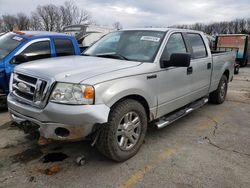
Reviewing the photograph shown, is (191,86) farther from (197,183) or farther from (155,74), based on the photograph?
(197,183)

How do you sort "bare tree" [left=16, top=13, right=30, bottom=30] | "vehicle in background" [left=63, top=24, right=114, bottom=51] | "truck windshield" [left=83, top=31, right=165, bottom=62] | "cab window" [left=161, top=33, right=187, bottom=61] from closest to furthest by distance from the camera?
"truck windshield" [left=83, top=31, right=165, bottom=62]
"cab window" [left=161, top=33, right=187, bottom=61]
"vehicle in background" [left=63, top=24, right=114, bottom=51]
"bare tree" [left=16, top=13, right=30, bottom=30]

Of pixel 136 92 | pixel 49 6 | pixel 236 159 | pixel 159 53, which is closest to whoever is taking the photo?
pixel 136 92

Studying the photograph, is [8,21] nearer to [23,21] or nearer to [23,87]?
[23,21]

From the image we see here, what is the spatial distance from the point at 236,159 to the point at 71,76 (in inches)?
101

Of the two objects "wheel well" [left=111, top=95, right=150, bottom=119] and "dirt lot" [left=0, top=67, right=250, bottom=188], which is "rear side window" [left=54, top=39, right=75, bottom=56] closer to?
"dirt lot" [left=0, top=67, right=250, bottom=188]

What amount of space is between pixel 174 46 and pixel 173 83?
2.22ft

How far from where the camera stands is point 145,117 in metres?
3.44

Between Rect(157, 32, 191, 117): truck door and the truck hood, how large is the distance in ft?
1.90

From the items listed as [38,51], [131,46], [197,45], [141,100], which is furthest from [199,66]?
[38,51]

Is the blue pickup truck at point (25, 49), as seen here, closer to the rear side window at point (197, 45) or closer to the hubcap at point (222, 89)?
the rear side window at point (197, 45)

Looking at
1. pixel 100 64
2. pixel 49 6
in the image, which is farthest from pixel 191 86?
pixel 49 6

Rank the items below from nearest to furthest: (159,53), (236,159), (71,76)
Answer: (71,76), (236,159), (159,53)

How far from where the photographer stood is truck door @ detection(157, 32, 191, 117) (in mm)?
3691

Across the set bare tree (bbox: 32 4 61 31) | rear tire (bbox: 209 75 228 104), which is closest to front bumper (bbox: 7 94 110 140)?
rear tire (bbox: 209 75 228 104)
